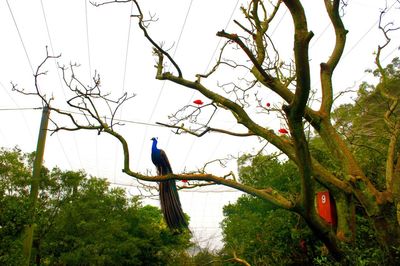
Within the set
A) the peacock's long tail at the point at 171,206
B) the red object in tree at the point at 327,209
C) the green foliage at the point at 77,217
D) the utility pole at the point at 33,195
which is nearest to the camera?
the peacock's long tail at the point at 171,206

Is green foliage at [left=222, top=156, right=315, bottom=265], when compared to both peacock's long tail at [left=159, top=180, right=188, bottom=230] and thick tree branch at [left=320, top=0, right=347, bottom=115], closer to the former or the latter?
thick tree branch at [left=320, top=0, right=347, bottom=115]

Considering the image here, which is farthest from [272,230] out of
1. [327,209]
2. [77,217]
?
[77,217]

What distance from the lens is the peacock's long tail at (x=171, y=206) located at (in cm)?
479

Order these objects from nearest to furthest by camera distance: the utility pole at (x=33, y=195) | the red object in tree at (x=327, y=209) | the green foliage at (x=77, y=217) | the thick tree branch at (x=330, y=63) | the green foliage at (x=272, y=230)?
the red object in tree at (x=327, y=209) < the thick tree branch at (x=330, y=63) < the utility pole at (x=33, y=195) < the green foliage at (x=272, y=230) < the green foliage at (x=77, y=217)

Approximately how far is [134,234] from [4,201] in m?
8.82

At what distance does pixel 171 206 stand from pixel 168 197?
206mm

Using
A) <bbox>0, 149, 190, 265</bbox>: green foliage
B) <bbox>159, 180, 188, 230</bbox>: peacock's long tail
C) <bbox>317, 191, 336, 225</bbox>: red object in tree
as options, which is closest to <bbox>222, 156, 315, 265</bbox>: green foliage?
<bbox>317, 191, 336, 225</bbox>: red object in tree

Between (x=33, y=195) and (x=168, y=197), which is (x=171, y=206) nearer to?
(x=168, y=197)

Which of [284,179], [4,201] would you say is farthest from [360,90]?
[4,201]

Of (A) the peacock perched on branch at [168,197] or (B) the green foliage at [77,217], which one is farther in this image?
(B) the green foliage at [77,217]

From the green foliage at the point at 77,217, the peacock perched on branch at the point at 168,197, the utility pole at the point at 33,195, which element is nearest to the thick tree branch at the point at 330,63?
the peacock perched on branch at the point at 168,197

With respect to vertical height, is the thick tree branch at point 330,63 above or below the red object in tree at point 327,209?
above

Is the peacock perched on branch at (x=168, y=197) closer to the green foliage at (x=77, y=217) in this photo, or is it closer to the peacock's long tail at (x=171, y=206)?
the peacock's long tail at (x=171, y=206)

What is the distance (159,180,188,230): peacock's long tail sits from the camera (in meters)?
4.79
